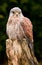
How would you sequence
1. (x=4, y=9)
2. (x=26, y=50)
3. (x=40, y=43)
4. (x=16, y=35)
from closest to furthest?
(x=26, y=50) < (x=16, y=35) < (x=4, y=9) < (x=40, y=43)

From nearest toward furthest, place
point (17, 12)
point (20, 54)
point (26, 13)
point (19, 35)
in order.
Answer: point (20, 54) → point (19, 35) → point (17, 12) → point (26, 13)

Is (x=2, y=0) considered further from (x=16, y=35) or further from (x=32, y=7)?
(x=16, y=35)

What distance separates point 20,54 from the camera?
6059mm

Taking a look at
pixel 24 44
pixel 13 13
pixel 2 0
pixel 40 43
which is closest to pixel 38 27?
pixel 40 43

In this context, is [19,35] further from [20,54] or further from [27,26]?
[20,54]

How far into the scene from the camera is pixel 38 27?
10414 millimetres

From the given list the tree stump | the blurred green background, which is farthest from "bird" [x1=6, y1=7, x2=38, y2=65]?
the blurred green background

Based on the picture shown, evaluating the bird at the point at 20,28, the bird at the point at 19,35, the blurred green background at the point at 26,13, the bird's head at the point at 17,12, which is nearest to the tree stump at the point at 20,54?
the bird at the point at 19,35

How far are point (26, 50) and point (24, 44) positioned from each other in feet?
0.49

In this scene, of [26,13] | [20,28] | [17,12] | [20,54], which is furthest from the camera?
[26,13]

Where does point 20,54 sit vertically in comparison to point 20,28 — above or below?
below

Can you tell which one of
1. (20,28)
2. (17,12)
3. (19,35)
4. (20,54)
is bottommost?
(20,54)

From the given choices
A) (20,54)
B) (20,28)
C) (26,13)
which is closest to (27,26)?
(20,28)

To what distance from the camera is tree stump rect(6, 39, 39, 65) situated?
598 centimetres
